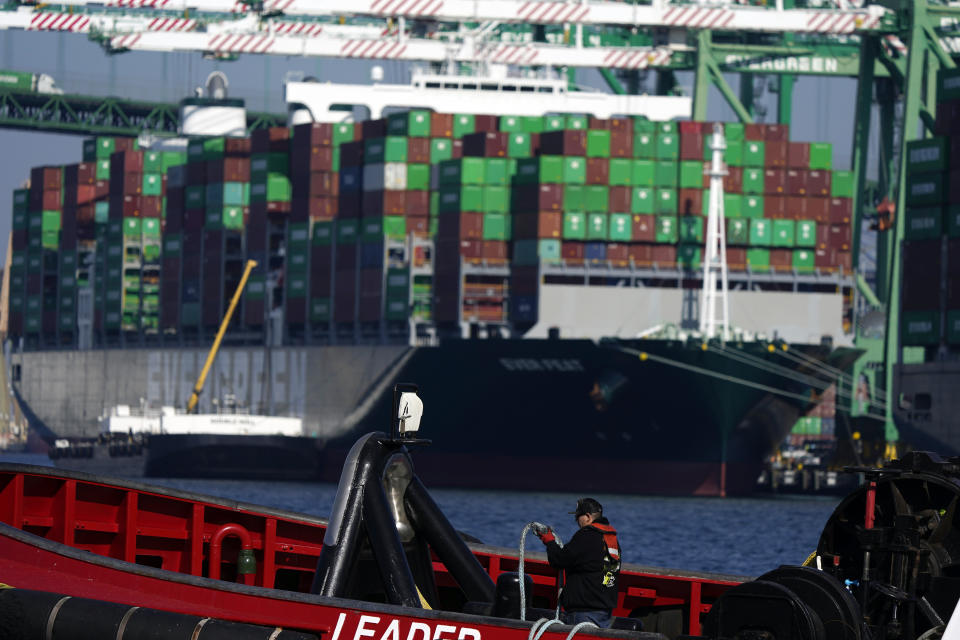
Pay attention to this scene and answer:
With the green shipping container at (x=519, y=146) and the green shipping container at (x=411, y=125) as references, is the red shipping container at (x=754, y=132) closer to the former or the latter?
the green shipping container at (x=519, y=146)

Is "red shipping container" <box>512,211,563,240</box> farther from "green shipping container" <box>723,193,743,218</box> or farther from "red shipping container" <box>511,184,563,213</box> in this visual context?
"green shipping container" <box>723,193,743,218</box>

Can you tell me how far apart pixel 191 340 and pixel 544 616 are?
77.9 metres

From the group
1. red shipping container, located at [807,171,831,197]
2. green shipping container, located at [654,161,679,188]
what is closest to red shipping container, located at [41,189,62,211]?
green shipping container, located at [654,161,679,188]

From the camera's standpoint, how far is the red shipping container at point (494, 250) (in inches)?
2643

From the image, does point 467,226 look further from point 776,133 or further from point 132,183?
point 132,183

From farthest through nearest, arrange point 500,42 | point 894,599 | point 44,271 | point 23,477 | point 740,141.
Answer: point 44,271
point 500,42
point 740,141
point 23,477
point 894,599

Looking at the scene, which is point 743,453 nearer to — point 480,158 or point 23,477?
A: point 480,158

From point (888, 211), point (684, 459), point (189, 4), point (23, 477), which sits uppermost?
point (189, 4)

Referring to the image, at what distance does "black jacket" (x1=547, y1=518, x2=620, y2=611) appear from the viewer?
11.1 meters

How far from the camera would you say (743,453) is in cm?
6412

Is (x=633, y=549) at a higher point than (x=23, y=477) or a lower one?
lower

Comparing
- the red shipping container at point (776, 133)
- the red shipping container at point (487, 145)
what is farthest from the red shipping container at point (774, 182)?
the red shipping container at point (487, 145)

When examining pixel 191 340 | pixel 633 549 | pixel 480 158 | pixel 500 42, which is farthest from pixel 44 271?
pixel 633 549

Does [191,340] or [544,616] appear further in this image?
[191,340]
